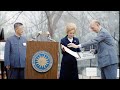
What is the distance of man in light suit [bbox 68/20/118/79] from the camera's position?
4.22 meters

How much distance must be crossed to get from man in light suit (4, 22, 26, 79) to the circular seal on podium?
349 millimetres

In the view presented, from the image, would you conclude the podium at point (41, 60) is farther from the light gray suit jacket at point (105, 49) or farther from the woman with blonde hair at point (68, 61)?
the light gray suit jacket at point (105, 49)

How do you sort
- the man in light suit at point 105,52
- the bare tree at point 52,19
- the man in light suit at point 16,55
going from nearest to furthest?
the man in light suit at point 105,52 → the man in light suit at point 16,55 → the bare tree at point 52,19

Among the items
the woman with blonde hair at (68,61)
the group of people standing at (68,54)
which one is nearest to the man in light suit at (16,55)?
the group of people standing at (68,54)

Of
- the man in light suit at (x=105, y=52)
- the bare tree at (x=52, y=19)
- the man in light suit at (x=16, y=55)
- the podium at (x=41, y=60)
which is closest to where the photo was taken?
the podium at (x=41, y=60)

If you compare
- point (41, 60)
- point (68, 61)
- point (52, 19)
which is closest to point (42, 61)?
point (41, 60)

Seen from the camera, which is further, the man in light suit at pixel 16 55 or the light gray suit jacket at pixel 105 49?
the man in light suit at pixel 16 55

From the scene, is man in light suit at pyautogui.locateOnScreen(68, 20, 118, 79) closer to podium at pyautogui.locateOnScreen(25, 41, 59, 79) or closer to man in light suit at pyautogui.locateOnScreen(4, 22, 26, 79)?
podium at pyautogui.locateOnScreen(25, 41, 59, 79)

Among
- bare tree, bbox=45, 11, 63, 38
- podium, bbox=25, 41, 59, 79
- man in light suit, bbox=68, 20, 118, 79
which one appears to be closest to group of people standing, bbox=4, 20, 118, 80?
man in light suit, bbox=68, 20, 118, 79

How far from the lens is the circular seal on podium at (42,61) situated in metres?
4.05

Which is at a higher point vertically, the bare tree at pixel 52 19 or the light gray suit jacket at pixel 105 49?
the bare tree at pixel 52 19

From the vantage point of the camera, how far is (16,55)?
4.36 m
